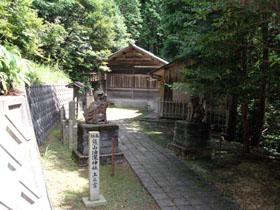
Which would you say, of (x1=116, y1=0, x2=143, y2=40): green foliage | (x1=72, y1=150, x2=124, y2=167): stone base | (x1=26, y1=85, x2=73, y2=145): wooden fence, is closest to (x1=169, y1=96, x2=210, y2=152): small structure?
(x1=72, y1=150, x2=124, y2=167): stone base

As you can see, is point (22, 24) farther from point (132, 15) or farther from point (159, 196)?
point (132, 15)

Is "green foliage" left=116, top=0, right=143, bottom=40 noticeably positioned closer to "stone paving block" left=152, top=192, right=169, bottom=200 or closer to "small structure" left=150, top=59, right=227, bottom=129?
"small structure" left=150, top=59, right=227, bottom=129

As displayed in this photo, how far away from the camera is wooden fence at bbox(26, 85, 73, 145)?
9898mm

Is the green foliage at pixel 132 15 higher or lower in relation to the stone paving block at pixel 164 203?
higher

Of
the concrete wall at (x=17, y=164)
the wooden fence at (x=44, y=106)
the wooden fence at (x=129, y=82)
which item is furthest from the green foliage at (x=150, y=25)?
the concrete wall at (x=17, y=164)

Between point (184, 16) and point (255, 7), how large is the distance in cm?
750

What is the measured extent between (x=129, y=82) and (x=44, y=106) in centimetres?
1670

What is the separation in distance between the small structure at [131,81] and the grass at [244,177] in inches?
648

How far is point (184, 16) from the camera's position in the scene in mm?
13148

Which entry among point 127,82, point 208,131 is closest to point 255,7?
point 208,131

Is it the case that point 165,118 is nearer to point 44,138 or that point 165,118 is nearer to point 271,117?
point 271,117

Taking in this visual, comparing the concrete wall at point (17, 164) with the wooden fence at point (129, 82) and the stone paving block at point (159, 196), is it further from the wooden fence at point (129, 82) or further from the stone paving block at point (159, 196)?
the wooden fence at point (129, 82)

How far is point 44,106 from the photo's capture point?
11.9m

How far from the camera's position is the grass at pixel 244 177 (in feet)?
23.8
